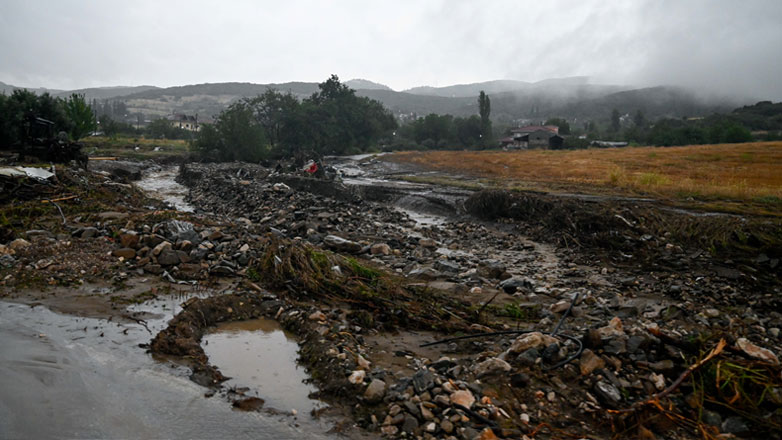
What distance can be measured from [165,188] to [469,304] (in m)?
21.6

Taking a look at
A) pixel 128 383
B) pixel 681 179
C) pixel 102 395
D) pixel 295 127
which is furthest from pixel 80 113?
pixel 681 179

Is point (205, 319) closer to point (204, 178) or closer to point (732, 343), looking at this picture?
point (732, 343)

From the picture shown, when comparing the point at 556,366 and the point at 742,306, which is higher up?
the point at 556,366

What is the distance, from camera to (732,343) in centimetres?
430

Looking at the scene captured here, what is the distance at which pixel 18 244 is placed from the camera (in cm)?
729

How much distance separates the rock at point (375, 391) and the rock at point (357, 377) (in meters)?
0.12

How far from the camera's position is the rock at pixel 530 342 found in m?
4.43

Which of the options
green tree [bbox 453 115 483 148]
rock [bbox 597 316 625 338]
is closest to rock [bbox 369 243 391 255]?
rock [bbox 597 316 625 338]

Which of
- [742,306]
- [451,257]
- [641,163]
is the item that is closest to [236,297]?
[451,257]

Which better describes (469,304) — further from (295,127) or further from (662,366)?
(295,127)

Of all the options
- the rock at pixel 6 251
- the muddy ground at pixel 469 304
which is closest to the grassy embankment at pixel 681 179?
the muddy ground at pixel 469 304

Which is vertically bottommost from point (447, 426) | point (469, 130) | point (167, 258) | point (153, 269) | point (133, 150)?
point (447, 426)

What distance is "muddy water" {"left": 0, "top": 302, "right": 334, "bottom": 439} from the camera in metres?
3.53

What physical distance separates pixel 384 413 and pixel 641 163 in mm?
35852
